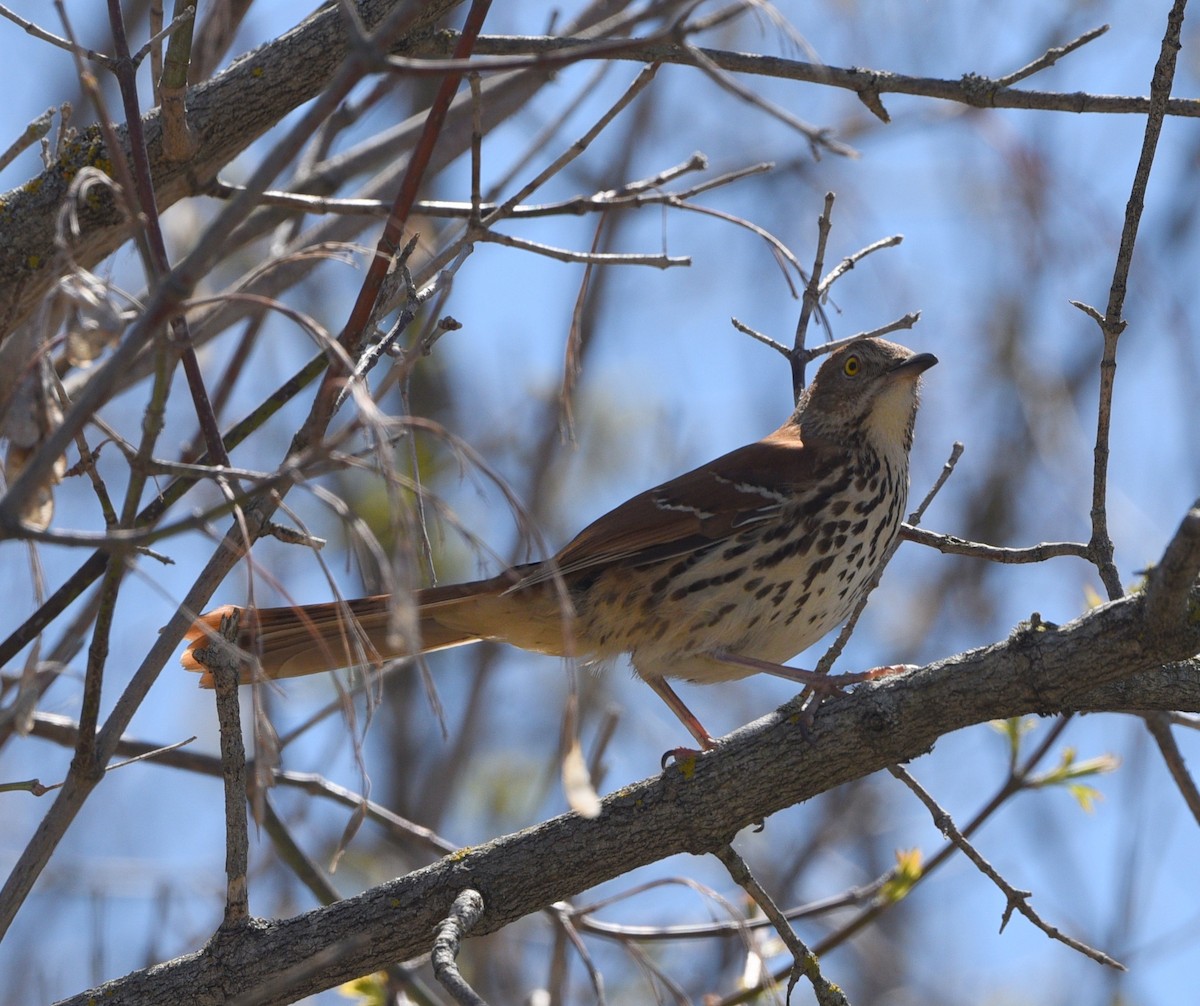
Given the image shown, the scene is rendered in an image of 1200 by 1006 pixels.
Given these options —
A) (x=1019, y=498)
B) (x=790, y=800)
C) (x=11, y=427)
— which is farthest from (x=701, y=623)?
→ (x=1019, y=498)

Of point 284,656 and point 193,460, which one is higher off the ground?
point 193,460

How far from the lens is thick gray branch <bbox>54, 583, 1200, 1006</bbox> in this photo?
7.73 ft

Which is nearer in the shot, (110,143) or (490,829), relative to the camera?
(110,143)

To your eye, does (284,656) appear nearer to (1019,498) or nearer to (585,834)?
(585,834)

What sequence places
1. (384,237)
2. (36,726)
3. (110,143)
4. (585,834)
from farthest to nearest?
(36,726) < (585,834) < (384,237) < (110,143)

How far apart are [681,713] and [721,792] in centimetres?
104

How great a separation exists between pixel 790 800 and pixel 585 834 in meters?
0.41

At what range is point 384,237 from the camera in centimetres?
240

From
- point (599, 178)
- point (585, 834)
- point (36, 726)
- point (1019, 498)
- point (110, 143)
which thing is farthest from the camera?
point (1019, 498)

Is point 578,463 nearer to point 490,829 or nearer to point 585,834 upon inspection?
point 490,829

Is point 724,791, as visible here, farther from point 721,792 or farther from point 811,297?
point 811,297

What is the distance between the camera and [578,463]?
7852 mm

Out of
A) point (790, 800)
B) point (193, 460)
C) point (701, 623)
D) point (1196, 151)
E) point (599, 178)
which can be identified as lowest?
point (790, 800)

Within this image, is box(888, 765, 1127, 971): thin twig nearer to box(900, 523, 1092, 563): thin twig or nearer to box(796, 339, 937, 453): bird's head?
box(900, 523, 1092, 563): thin twig
